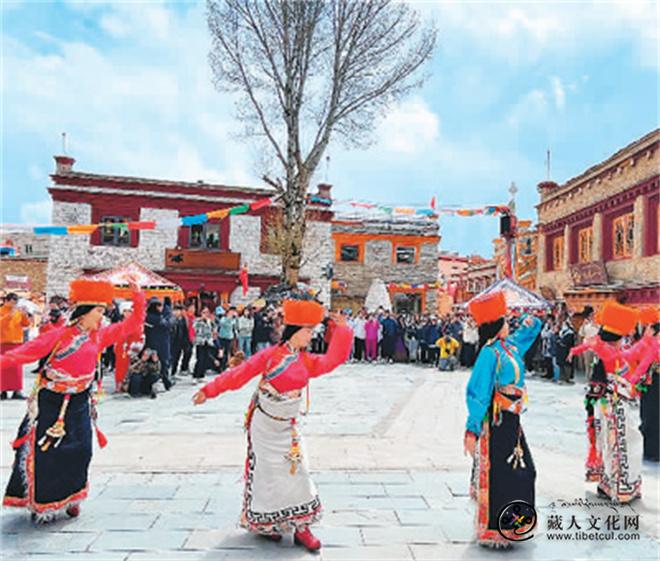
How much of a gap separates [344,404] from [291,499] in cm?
606

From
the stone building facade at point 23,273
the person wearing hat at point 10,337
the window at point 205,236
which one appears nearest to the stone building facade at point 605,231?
the window at point 205,236

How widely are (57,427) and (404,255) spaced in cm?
2766

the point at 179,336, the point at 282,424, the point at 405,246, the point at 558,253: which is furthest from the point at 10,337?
the point at 405,246

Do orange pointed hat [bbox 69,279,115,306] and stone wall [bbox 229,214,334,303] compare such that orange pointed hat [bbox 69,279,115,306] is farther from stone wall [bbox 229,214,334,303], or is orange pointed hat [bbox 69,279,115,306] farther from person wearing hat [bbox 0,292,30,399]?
stone wall [bbox 229,214,334,303]

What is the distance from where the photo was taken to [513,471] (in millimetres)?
4223

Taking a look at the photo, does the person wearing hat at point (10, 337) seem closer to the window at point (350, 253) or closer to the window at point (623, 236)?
the window at point (623, 236)

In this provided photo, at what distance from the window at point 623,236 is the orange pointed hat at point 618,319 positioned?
37.3 feet

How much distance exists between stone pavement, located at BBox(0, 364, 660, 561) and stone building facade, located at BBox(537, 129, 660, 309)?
307 inches

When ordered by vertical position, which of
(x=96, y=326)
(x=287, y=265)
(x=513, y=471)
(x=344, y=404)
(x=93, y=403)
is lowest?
(x=344, y=404)

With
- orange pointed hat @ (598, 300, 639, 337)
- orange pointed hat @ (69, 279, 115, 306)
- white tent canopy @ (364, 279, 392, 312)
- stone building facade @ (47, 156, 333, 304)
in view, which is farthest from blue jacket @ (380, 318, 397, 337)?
orange pointed hat @ (69, 279, 115, 306)

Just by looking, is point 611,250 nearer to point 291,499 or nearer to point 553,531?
point 553,531

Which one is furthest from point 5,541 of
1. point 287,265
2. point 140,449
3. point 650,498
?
point 287,265

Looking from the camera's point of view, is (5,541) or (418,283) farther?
(418,283)

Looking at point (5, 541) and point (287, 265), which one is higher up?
point (287, 265)
